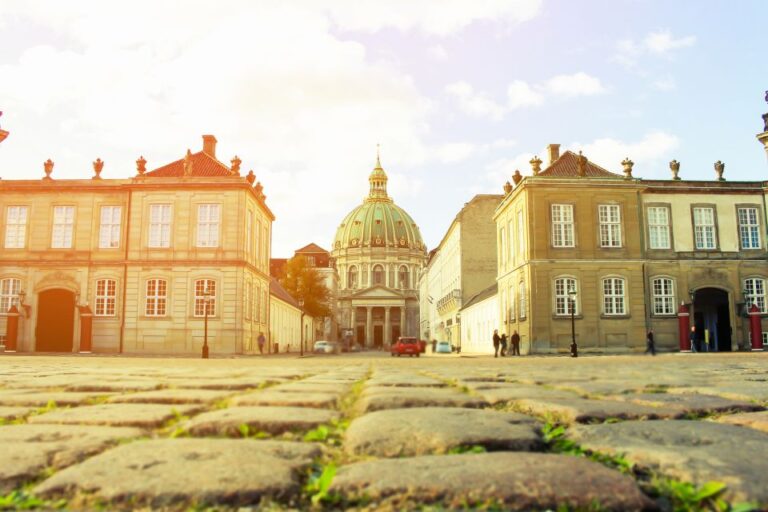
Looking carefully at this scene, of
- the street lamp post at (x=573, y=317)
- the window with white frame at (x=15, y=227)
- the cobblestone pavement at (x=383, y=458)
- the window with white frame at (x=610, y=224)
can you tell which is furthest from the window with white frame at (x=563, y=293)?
the cobblestone pavement at (x=383, y=458)

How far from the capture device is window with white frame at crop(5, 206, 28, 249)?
40250mm

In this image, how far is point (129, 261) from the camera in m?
39.4

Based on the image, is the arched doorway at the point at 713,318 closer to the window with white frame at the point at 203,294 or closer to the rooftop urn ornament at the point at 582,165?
the rooftop urn ornament at the point at 582,165

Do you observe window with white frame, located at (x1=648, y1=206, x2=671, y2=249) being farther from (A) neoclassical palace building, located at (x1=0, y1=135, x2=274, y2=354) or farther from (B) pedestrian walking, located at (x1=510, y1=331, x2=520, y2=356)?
(A) neoclassical palace building, located at (x1=0, y1=135, x2=274, y2=354)

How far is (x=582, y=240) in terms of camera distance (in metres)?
38.7

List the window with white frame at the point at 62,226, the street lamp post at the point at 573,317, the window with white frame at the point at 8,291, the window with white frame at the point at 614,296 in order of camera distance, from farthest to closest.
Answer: the window with white frame at the point at 62,226 < the window with white frame at the point at 8,291 < the window with white frame at the point at 614,296 < the street lamp post at the point at 573,317

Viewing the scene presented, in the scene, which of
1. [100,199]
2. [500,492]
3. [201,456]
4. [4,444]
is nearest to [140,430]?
[4,444]

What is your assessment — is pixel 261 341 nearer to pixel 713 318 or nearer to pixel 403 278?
pixel 713 318

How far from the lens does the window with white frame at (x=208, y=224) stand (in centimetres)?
3962

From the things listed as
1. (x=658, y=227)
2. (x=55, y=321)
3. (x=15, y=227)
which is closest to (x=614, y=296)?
(x=658, y=227)

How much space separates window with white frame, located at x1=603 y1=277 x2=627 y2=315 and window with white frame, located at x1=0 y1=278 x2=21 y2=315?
1312 inches

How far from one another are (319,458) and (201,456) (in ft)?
1.47

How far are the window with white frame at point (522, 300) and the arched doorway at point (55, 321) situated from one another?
2559 centimetres

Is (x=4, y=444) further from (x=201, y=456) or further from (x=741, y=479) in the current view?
(x=741, y=479)
